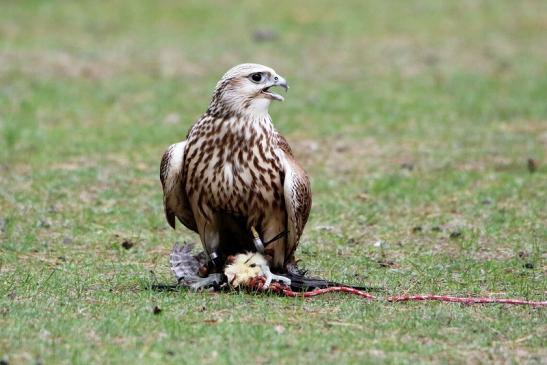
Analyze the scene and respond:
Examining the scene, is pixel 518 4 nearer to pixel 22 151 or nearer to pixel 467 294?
pixel 22 151

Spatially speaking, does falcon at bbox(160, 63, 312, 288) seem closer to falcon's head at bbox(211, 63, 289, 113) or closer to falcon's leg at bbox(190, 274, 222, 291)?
falcon's head at bbox(211, 63, 289, 113)

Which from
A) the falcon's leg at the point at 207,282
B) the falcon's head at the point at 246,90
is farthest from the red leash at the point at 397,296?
the falcon's head at the point at 246,90

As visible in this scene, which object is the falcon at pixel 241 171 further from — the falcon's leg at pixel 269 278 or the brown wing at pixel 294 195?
the falcon's leg at pixel 269 278

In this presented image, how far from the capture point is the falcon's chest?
22.5ft

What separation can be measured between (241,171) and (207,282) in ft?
2.62

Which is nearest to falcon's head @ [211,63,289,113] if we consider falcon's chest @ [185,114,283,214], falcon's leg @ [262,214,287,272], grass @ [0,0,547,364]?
falcon's chest @ [185,114,283,214]

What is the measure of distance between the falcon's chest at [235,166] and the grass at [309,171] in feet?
2.02

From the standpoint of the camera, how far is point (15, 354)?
17.8 ft

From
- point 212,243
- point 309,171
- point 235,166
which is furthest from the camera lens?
point 309,171

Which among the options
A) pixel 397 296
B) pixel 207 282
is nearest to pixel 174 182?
pixel 207 282

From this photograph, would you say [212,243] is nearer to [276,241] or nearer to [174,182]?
[276,241]

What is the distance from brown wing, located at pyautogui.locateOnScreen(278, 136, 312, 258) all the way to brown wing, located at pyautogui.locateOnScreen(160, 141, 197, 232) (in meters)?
0.64

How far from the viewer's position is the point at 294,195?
686cm

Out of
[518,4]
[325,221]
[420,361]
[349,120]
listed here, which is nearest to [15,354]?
[420,361]
